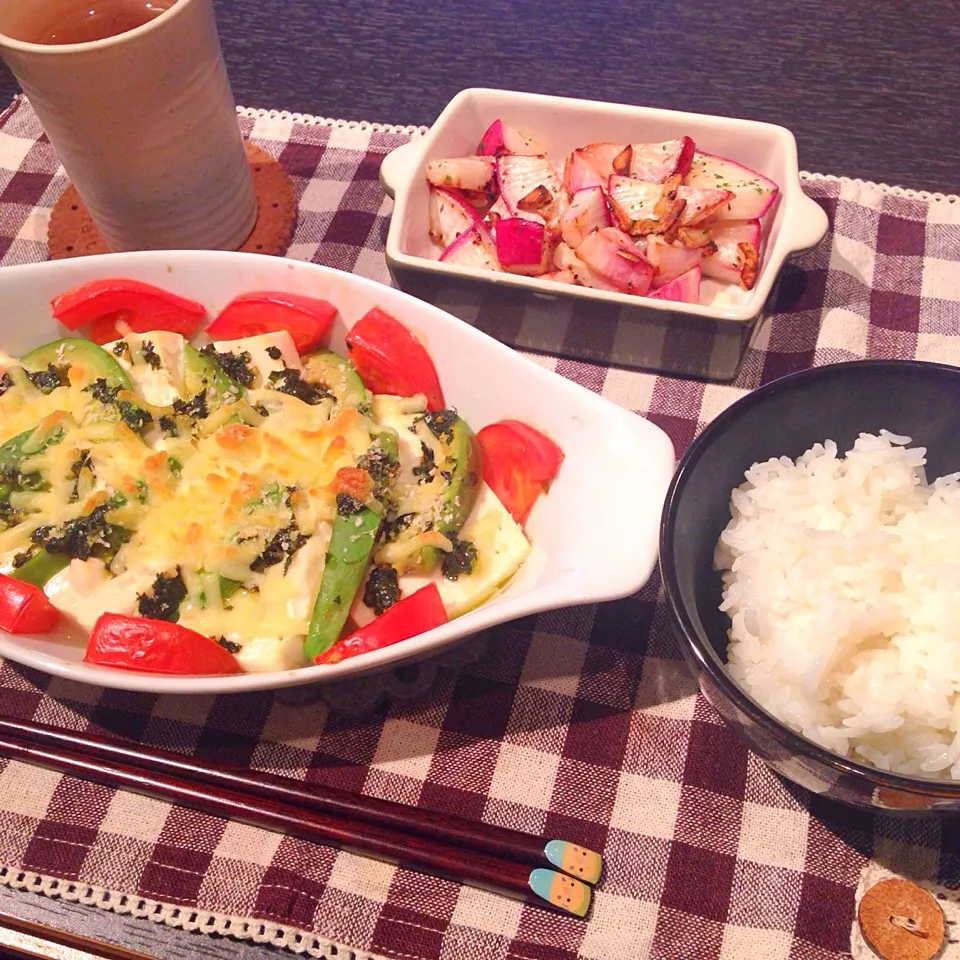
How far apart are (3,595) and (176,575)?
202 millimetres

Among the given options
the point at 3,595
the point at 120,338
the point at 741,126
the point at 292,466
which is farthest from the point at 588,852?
the point at 741,126

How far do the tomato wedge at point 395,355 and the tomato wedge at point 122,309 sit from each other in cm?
27

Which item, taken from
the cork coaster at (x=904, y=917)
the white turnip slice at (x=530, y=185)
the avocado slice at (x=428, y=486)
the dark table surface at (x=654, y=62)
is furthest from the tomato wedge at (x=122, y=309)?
the cork coaster at (x=904, y=917)

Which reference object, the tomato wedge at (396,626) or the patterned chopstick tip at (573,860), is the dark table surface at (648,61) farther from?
the patterned chopstick tip at (573,860)

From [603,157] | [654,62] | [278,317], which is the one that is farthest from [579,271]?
[654,62]

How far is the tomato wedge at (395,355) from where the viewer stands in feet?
4.07

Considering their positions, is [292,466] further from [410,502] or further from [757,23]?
[757,23]

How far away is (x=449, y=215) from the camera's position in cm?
153

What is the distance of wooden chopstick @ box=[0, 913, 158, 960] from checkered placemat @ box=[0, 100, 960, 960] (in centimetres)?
4

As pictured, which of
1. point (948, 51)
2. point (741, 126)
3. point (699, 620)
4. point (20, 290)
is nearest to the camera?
point (699, 620)

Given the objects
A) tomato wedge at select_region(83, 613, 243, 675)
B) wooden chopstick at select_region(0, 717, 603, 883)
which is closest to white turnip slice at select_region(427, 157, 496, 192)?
tomato wedge at select_region(83, 613, 243, 675)

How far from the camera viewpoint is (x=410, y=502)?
115 centimetres

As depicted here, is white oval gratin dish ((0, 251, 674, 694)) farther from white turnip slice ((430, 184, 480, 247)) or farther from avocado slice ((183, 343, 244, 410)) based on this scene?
white turnip slice ((430, 184, 480, 247))

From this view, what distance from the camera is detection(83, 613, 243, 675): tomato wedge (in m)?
1.01
